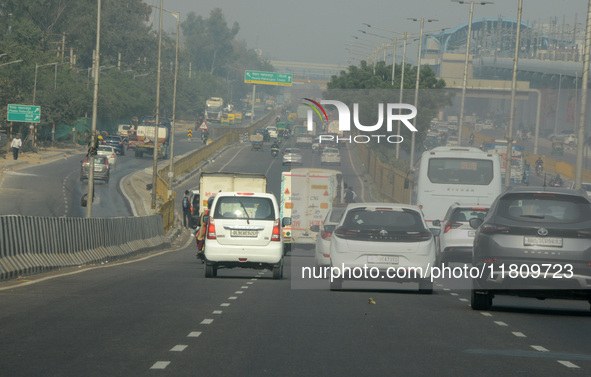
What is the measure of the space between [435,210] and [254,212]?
44.9 feet

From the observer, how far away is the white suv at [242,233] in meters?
20.7

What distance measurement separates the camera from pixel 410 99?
9544 cm

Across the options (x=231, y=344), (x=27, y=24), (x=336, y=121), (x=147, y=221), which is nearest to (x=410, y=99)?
(x=336, y=121)

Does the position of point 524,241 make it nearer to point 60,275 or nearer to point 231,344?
point 231,344

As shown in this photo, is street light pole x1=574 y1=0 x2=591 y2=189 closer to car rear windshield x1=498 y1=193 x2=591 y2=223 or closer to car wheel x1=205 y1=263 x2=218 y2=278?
car wheel x1=205 y1=263 x2=218 y2=278

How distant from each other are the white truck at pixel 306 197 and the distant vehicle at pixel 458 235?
9.92m

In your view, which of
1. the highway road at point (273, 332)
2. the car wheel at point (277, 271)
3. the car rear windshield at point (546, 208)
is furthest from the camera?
the car wheel at point (277, 271)

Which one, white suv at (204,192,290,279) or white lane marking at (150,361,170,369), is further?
white suv at (204,192,290,279)

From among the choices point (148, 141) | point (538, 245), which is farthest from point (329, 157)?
point (538, 245)

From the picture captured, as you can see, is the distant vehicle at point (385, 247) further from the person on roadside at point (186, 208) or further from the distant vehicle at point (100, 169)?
the distant vehicle at point (100, 169)

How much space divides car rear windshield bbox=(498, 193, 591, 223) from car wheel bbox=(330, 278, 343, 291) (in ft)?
13.8

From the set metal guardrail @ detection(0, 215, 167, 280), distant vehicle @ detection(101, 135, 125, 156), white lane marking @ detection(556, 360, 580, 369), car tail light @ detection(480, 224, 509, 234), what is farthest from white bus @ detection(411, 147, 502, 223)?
distant vehicle @ detection(101, 135, 125, 156)

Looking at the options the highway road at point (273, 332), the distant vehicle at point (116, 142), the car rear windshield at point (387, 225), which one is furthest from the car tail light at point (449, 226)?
the distant vehicle at point (116, 142)

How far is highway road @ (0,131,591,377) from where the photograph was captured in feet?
29.5
